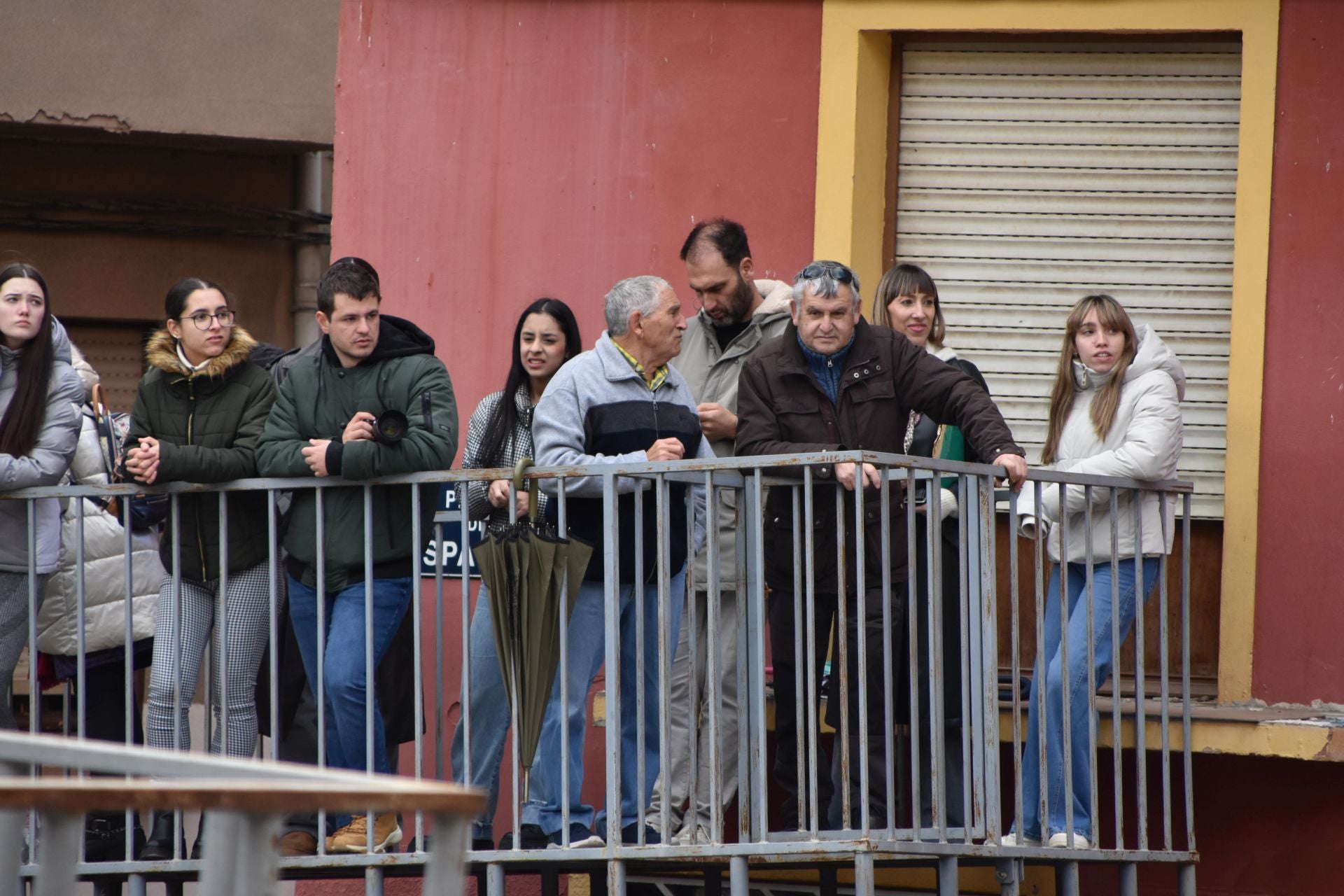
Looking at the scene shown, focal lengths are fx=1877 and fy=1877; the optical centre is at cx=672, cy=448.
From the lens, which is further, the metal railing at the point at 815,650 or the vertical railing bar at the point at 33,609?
the vertical railing bar at the point at 33,609

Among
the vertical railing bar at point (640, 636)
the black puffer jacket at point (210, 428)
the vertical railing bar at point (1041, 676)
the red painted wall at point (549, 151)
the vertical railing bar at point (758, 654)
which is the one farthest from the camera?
the red painted wall at point (549, 151)

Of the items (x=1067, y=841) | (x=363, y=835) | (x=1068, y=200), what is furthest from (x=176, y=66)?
(x=1067, y=841)

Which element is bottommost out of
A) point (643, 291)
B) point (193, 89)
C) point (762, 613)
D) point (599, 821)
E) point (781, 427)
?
point (599, 821)

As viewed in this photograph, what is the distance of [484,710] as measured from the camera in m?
6.07

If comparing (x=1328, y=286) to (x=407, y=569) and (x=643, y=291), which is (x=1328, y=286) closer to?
(x=643, y=291)

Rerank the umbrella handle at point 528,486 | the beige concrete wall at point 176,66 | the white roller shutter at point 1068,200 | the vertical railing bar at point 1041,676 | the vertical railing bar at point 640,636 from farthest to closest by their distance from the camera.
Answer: the beige concrete wall at point 176,66
the white roller shutter at point 1068,200
the vertical railing bar at point 1041,676
the umbrella handle at point 528,486
the vertical railing bar at point 640,636

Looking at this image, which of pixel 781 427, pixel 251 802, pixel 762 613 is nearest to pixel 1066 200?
pixel 781 427

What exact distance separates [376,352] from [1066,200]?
306 cm

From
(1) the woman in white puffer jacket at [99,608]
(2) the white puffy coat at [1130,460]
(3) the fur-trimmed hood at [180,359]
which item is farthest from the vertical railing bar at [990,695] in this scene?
(1) the woman in white puffer jacket at [99,608]

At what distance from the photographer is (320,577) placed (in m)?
5.74

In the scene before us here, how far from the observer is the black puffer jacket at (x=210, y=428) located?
597cm

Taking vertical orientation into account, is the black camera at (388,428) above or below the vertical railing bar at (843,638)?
above

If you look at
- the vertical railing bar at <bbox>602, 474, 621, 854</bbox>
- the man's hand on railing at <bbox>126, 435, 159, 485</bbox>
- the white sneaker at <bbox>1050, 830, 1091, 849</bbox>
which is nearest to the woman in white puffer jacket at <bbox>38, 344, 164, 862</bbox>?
the man's hand on railing at <bbox>126, 435, 159, 485</bbox>

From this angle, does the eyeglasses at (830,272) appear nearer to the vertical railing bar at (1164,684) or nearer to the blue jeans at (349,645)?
the vertical railing bar at (1164,684)
